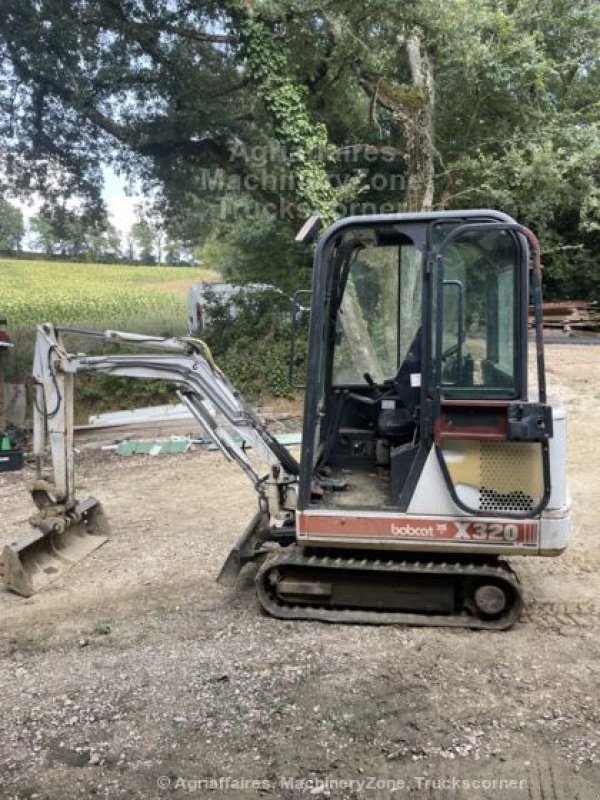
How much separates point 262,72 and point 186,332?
770cm

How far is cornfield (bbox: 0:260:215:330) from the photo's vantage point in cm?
1959

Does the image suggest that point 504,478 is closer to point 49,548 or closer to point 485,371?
point 485,371

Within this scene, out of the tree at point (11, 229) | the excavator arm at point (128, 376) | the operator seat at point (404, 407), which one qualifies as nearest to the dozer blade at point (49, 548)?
the excavator arm at point (128, 376)

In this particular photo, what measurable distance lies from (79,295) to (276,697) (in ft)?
73.3

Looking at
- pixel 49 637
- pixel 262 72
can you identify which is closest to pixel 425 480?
pixel 49 637

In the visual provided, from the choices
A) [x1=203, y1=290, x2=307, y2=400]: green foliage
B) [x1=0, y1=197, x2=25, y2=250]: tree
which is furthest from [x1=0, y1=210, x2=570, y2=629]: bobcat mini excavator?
[x1=0, y1=197, x2=25, y2=250]: tree

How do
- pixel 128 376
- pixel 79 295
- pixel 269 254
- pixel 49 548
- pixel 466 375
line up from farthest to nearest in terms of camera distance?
1. pixel 79 295
2. pixel 269 254
3. pixel 49 548
4. pixel 128 376
5. pixel 466 375

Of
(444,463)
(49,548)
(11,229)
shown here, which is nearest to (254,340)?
(49,548)

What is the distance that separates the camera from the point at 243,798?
8.74 ft

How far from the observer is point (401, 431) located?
4375mm

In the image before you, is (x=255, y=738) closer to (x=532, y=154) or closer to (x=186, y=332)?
(x=532, y=154)

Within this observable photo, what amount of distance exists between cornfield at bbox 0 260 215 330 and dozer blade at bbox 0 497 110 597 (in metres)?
12.1

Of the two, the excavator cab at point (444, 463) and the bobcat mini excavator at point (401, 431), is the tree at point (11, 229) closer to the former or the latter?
the bobcat mini excavator at point (401, 431)

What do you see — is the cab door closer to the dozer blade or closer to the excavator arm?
the excavator arm
